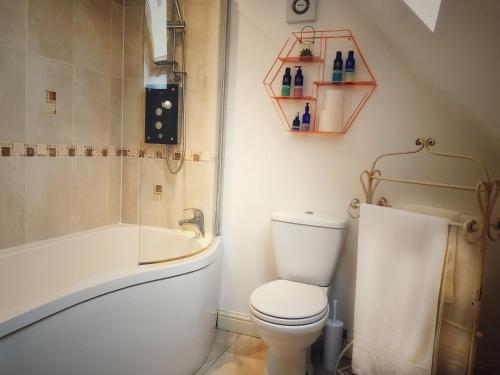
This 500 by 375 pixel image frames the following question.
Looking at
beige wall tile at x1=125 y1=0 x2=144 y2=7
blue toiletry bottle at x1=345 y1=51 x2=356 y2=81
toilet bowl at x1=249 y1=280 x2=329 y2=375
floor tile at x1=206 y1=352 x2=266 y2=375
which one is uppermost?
beige wall tile at x1=125 y1=0 x2=144 y2=7

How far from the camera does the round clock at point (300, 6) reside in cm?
196

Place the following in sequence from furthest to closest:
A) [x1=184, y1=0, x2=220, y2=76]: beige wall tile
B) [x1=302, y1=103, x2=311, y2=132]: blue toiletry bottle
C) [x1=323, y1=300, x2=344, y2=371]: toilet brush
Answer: [x1=184, y1=0, x2=220, y2=76]: beige wall tile, [x1=302, y1=103, x2=311, y2=132]: blue toiletry bottle, [x1=323, y1=300, x2=344, y2=371]: toilet brush

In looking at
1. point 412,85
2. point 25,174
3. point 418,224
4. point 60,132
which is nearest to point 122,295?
point 25,174

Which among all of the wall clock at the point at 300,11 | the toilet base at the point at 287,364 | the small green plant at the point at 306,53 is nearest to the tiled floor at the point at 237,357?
the toilet base at the point at 287,364

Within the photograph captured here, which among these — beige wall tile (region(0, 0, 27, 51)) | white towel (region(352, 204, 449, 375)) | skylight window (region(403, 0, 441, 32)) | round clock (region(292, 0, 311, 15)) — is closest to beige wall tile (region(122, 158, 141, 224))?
beige wall tile (region(0, 0, 27, 51))

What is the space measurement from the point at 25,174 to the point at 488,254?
2.43 meters

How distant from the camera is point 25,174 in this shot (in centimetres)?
182

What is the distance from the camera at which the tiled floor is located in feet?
6.07

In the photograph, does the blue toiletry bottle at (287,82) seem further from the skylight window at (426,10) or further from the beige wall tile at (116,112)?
the beige wall tile at (116,112)

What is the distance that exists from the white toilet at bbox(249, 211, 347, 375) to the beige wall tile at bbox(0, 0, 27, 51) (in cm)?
159

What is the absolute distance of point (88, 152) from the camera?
2211 mm

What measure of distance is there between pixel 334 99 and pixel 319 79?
0.19 m

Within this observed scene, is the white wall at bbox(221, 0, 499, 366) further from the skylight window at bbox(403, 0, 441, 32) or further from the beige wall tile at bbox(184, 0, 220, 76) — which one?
the skylight window at bbox(403, 0, 441, 32)

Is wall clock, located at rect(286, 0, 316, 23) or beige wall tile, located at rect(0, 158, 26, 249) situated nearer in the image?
beige wall tile, located at rect(0, 158, 26, 249)
